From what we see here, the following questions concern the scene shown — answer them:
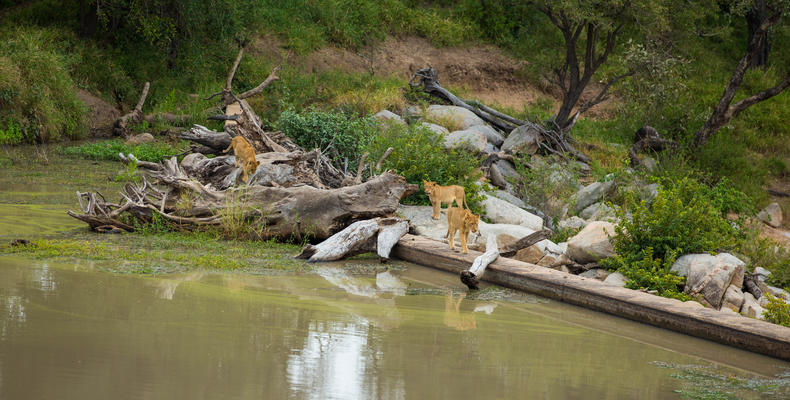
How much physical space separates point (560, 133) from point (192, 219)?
11895 mm

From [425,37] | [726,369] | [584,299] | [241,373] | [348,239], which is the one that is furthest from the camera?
[425,37]

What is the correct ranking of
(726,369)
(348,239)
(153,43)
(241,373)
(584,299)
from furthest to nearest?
(153,43) < (348,239) < (584,299) < (726,369) < (241,373)

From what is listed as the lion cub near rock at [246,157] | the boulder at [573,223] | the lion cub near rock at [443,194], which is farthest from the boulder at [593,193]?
the lion cub near rock at [246,157]

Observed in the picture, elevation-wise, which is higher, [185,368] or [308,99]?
[308,99]

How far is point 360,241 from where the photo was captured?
29.2 ft

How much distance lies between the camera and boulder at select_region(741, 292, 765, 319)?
7.64 meters

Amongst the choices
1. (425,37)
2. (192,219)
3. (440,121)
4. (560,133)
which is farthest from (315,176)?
(425,37)

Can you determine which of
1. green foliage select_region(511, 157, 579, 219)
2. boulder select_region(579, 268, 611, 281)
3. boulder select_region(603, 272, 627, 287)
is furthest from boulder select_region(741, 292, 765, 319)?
green foliage select_region(511, 157, 579, 219)

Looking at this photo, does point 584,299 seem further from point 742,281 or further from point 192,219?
point 192,219

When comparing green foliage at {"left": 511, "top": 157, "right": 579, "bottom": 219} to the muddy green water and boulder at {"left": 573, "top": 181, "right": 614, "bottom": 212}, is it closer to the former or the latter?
boulder at {"left": 573, "top": 181, "right": 614, "bottom": 212}

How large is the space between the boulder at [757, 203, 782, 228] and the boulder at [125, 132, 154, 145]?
14.6 m

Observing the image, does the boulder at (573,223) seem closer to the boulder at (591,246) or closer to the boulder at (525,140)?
the boulder at (591,246)

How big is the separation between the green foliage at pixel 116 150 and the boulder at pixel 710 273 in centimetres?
1136

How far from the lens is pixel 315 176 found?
36.1 feet
